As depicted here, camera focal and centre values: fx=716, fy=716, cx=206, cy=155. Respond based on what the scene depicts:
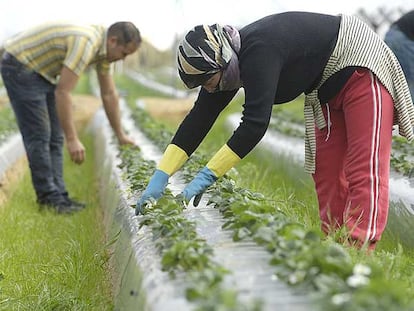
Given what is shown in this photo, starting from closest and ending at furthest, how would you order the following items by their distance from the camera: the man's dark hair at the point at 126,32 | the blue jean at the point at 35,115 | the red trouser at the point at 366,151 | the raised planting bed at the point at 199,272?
the raised planting bed at the point at 199,272, the red trouser at the point at 366,151, the man's dark hair at the point at 126,32, the blue jean at the point at 35,115

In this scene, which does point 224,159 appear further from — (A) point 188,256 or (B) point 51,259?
(B) point 51,259

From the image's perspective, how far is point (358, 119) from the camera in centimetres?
329

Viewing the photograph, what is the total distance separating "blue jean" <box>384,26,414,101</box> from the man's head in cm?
188

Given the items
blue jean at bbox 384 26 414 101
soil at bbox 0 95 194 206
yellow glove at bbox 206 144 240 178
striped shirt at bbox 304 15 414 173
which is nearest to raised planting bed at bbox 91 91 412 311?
yellow glove at bbox 206 144 240 178

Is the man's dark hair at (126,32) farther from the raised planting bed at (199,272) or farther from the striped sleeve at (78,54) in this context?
the raised planting bed at (199,272)

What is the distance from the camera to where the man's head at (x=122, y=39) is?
16.2ft

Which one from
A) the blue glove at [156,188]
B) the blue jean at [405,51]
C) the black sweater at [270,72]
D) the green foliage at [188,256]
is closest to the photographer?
the green foliage at [188,256]

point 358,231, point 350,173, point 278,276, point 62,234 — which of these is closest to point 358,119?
point 350,173

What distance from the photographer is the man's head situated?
4.94 meters

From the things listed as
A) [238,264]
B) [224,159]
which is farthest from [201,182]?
[238,264]

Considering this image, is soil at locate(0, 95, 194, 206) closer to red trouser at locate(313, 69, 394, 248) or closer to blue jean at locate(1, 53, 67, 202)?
blue jean at locate(1, 53, 67, 202)

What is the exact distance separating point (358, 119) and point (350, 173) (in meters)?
0.25

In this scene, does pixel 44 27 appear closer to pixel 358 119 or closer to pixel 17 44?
pixel 17 44

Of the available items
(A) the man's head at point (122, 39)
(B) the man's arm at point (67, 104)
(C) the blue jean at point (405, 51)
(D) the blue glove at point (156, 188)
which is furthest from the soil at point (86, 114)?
(C) the blue jean at point (405, 51)
